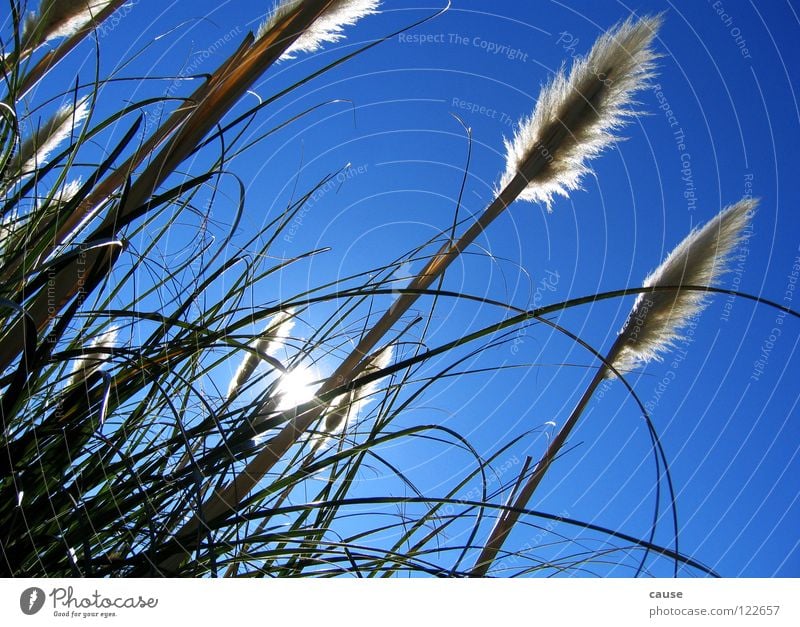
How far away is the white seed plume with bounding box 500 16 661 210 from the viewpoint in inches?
49.9

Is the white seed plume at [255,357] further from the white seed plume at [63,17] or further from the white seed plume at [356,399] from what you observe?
the white seed plume at [63,17]

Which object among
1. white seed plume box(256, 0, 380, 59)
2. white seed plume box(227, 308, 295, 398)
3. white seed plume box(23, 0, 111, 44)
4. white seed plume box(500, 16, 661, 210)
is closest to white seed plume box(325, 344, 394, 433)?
white seed plume box(227, 308, 295, 398)

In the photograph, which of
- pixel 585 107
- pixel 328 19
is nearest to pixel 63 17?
pixel 328 19

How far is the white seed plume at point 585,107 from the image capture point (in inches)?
49.9

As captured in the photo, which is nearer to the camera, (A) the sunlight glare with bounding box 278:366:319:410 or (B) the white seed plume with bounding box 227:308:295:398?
(A) the sunlight glare with bounding box 278:366:319:410

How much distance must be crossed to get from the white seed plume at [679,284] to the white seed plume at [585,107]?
0.96 ft

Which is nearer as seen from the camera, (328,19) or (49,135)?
(328,19)

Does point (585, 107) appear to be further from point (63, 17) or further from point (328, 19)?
point (63, 17)
